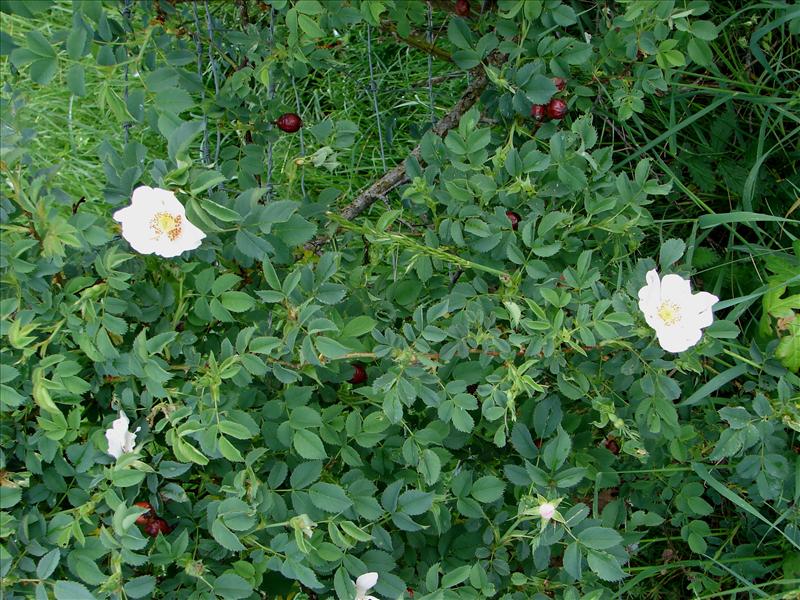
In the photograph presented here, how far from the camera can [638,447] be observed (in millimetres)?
1583

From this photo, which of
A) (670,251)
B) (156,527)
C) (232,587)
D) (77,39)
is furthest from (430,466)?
(77,39)

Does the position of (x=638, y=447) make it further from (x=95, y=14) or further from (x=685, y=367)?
(x=95, y=14)

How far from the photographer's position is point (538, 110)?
1.87 m

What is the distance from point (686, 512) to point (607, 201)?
0.74 meters

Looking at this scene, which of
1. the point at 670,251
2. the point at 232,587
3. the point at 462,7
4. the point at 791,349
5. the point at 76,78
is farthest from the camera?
the point at 462,7

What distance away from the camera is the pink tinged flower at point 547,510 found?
1426 mm

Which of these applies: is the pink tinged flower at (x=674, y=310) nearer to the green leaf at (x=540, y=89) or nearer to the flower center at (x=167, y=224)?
the green leaf at (x=540, y=89)

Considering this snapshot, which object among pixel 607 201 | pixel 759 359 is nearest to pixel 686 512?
pixel 759 359

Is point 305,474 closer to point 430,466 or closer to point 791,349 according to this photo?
point 430,466

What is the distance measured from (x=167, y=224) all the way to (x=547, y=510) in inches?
31.0

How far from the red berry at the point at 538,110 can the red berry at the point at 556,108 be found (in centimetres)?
1

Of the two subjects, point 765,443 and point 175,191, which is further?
point 765,443

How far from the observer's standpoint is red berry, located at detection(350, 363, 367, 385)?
167cm

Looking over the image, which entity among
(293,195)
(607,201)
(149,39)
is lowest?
(293,195)
